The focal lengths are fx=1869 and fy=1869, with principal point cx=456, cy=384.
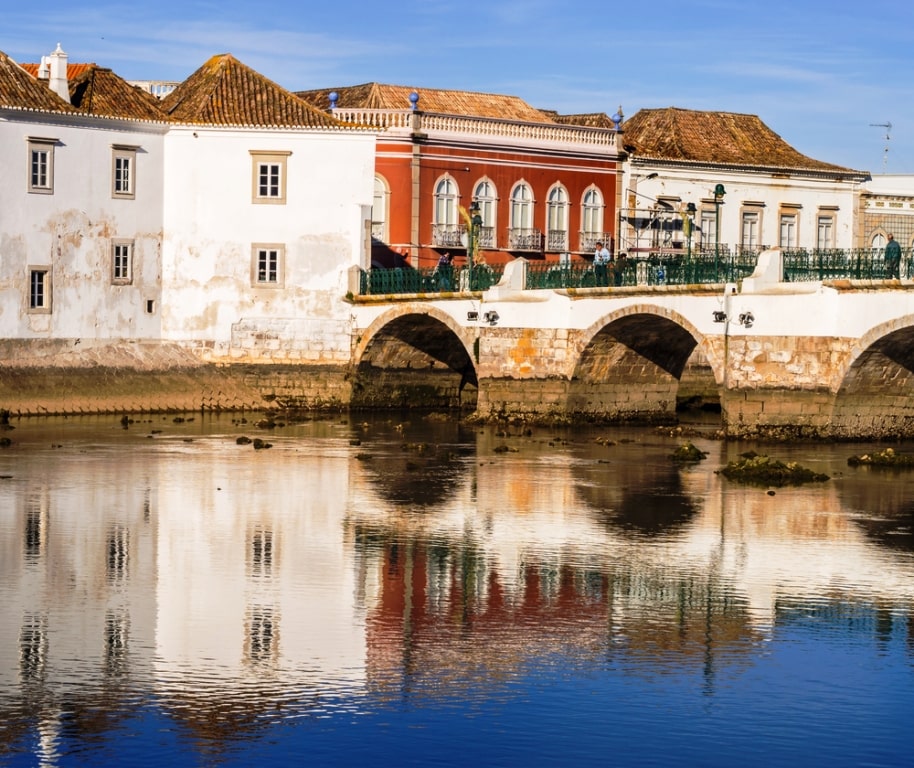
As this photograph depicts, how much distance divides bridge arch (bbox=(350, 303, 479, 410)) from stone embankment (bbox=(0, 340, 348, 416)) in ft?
2.69

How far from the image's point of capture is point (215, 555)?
26.5m

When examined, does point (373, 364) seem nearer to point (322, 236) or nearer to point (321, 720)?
point (322, 236)

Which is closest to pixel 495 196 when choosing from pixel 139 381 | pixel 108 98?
pixel 108 98

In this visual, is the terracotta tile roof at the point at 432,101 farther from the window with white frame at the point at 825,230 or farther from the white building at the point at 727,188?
the window with white frame at the point at 825,230

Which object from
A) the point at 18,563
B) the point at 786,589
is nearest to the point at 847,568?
the point at 786,589

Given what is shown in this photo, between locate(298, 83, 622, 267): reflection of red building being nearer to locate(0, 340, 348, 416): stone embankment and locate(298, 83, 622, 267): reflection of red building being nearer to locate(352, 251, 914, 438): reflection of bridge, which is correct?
locate(352, 251, 914, 438): reflection of bridge

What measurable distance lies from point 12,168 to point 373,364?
422 inches

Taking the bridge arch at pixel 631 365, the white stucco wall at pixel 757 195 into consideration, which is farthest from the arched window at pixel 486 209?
the bridge arch at pixel 631 365

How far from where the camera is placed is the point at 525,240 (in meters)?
55.8

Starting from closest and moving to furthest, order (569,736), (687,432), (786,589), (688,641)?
1. (569,736)
2. (688,641)
3. (786,589)
4. (687,432)

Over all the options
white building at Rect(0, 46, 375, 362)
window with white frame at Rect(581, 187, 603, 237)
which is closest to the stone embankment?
white building at Rect(0, 46, 375, 362)

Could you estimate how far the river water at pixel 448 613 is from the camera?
17.3m

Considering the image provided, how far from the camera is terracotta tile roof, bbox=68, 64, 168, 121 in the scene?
159 ft

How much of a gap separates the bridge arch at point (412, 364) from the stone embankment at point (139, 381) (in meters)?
0.82
